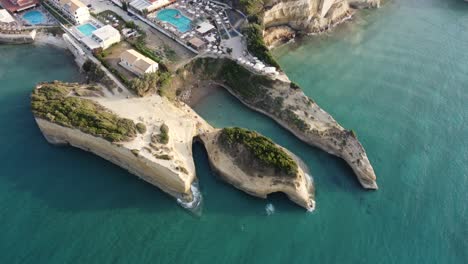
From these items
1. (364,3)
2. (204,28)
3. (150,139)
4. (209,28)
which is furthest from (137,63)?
(364,3)

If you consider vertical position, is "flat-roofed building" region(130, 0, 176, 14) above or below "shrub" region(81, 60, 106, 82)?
above

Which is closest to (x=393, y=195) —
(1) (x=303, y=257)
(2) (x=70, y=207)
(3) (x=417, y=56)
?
(1) (x=303, y=257)

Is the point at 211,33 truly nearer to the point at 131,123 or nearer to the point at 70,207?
the point at 131,123

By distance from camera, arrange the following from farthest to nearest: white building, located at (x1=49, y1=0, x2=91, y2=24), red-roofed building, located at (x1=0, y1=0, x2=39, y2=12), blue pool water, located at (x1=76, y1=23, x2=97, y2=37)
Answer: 1. red-roofed building, located at (x1=0, y1=0, x2=39, y2=12)
2. white building, located at (x1=49, y1=0, x2=91, y2=24)
3. blue pool water, located at (x1=76, y1=23, x2=97, y2=37)

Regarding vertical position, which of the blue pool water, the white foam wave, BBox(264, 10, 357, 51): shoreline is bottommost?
the white foam wave

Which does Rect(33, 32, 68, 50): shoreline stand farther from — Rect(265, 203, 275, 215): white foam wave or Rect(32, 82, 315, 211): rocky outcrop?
Rect(265, 203, 275, 215): white foam wave

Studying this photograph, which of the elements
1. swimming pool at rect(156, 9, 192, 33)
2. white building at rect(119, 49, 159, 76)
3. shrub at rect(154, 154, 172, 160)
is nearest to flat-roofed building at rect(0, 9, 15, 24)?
white building at rect(119, 49, 159, 76)

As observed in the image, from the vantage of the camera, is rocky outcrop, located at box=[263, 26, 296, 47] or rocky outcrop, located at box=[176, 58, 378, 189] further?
rocky outcrop, located at box=[263, 26, 296, 47]
